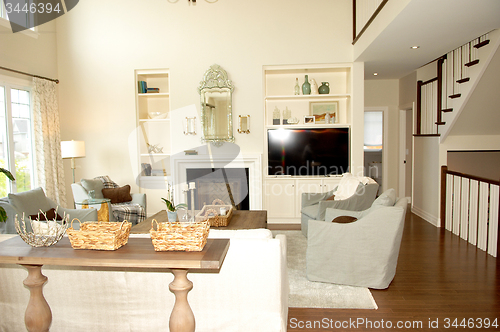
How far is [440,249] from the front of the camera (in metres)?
4.22

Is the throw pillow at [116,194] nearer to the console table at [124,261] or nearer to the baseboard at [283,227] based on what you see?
the baseboard at [283,227]

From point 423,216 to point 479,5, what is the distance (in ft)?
12.2

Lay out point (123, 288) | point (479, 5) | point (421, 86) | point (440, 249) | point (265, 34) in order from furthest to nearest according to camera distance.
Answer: point (421, 86)
point (265, 34)
point (440, 249)
point (479, 5)
point (123, 288)

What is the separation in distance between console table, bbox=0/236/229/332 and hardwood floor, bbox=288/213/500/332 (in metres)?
1.20

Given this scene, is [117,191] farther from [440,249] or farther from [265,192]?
[440,249]

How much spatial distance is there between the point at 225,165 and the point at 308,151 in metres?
1.41

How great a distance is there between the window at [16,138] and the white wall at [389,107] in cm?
615

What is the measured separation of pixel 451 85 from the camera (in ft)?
16.4

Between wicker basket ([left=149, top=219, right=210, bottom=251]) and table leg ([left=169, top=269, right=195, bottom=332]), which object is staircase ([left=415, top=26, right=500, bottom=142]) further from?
table leg ([left=169, top=269, right=195, bottom=332])

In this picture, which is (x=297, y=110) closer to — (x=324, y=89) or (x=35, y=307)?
(x=324, y=89)

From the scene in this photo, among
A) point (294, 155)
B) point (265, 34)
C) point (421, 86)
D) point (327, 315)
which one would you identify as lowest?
point (327, 315)

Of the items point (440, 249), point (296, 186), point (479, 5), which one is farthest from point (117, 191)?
point (479, 5)

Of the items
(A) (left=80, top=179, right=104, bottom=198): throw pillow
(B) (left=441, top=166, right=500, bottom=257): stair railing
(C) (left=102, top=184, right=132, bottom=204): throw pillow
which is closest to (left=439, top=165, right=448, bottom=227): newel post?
(B) (left=441, top=166, right=500, bottom=257): stair railing

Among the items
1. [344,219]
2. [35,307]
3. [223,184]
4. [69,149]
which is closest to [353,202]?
A: [344,219]
